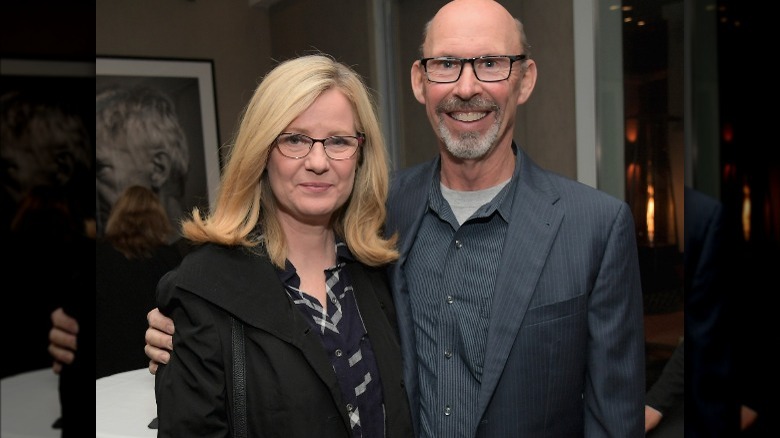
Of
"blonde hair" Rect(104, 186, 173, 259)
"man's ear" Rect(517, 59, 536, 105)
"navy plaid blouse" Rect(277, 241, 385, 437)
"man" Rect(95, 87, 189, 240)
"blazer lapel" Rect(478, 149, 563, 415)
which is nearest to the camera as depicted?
"navy plaid blouse" Rect(277, 241, 385, 437)

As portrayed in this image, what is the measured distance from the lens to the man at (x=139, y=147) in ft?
12.5

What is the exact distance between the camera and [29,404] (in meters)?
0.36

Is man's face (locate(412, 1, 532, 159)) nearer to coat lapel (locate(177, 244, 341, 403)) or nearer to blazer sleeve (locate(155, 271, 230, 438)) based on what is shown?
coat lapel (locate(177, 244, 341, 403))

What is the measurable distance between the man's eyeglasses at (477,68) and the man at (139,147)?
2.57 m

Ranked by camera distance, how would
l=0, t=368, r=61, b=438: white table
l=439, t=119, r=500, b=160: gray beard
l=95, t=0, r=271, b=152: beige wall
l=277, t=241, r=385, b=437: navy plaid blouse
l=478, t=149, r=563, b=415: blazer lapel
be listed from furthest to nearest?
1. l=95, t=0, r=271, b=152: beige wall
2. l=439, t=119, r=500, b=160: gray beard
3. l=478, t=149, r=563, b=415: blazer lapel
4. l=277, t=241, r=385, b=437: navy plaid blouse
5. l=0, t=368, r=61, b=438: white table

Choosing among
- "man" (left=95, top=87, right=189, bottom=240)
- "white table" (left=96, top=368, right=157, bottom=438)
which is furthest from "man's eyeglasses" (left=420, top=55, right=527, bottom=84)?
"man" (left=95, top=87, right=189, bottom=240)

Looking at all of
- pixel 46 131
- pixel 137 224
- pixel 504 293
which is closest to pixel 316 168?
pixel 504 293

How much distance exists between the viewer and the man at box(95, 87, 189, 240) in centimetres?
380

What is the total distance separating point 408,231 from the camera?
1618 millimetres

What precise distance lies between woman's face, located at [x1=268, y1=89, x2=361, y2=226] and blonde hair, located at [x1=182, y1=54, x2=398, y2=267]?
0.02 meters

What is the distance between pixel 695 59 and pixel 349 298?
103cm

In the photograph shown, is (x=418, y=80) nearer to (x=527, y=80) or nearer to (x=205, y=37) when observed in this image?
(x=527, y=80)

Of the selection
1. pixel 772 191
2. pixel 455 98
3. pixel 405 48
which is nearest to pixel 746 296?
pixel 772 191

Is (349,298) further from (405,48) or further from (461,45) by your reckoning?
(405,48)
